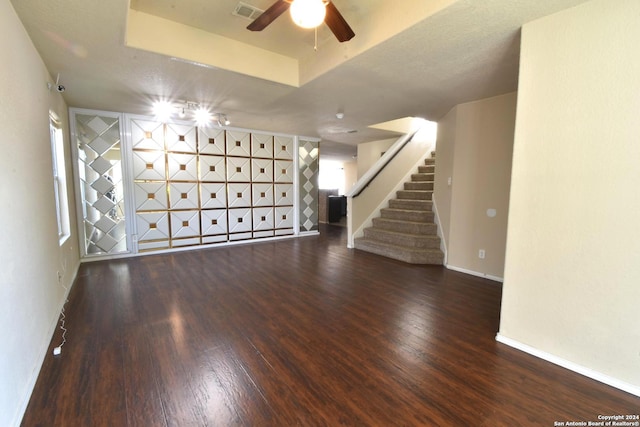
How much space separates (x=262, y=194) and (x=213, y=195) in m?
1.05

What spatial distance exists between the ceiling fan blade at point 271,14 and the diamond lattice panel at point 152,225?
401 cm

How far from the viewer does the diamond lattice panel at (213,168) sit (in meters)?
5.29

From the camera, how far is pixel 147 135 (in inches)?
186

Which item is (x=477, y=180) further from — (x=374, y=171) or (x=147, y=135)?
(x=147, y=135)

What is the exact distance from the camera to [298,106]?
4020 millimetres

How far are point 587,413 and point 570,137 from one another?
1.62 metres

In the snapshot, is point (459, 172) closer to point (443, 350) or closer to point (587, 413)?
point (443, 350)

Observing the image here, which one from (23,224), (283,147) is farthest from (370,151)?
(23,224)

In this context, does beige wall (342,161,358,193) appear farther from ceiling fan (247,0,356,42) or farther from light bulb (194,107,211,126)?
ceiling fan (247,0,356,42)

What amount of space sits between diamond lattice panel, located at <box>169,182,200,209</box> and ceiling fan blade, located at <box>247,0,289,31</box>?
3787 mm

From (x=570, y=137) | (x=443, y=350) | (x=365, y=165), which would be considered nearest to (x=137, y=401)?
(x=443, y=350)

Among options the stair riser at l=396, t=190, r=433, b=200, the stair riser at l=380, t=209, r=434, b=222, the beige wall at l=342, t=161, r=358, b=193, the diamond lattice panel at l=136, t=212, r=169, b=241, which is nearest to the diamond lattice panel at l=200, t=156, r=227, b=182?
the diamond lattice panel at l=136, t=212, r=169, b=241

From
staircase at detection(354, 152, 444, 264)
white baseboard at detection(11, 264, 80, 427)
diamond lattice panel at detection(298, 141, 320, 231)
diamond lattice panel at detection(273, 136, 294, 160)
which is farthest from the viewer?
diamond lattice panel at detection(298, 141, 320, 231)

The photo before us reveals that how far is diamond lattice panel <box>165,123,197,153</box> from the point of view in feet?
16.1
